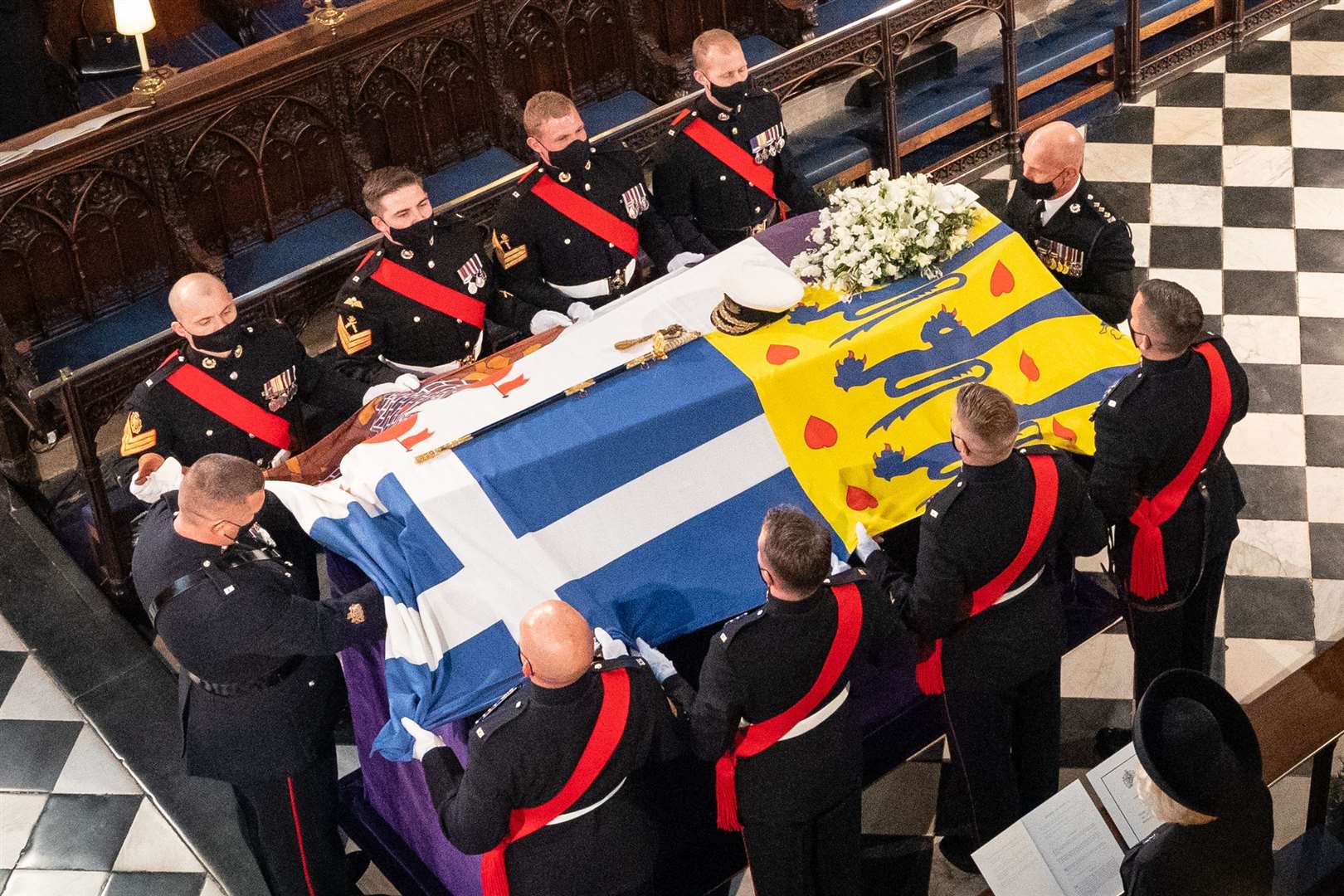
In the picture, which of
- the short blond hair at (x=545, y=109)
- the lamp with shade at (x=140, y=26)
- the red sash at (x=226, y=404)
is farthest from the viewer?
the lamp with shade at (x=140, y=26)

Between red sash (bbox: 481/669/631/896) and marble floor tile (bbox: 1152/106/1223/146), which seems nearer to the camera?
red sash (bbox: 481/669/631/896)

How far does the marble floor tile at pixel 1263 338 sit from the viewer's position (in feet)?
20.2

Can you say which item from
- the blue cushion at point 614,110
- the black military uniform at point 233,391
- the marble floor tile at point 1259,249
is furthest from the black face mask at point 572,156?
the marble floor tile at point 1259,249

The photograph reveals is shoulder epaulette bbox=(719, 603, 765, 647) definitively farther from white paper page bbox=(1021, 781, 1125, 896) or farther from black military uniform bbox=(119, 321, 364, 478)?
black military uniform bbox=(119, 321, 364, 478)

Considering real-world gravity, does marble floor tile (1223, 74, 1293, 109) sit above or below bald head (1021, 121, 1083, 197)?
below

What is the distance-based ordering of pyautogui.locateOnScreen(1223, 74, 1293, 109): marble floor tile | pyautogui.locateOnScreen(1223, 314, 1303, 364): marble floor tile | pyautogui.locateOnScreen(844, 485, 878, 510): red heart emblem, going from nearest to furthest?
pyautogui.locateOnScreen(844, 485, 878, 510): red heart emblem < pyautogui.locateOnScreen(1223, 314, 1303, 364): marble floor tile < pyautogui.locateOnScreen(1223, 74, 1293, 109): marble floor tile

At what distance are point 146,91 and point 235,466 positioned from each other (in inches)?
93.4

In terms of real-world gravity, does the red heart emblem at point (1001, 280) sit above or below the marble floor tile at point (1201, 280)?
above

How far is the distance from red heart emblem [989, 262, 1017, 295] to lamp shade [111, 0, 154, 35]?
3.22 metres

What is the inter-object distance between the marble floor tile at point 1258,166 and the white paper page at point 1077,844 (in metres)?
4.26

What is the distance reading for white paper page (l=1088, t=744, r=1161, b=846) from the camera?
364cm

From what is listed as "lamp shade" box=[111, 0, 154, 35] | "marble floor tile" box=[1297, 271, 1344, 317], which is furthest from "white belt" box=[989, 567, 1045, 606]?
"lamp shade" box=[111, 0, 154, 35]

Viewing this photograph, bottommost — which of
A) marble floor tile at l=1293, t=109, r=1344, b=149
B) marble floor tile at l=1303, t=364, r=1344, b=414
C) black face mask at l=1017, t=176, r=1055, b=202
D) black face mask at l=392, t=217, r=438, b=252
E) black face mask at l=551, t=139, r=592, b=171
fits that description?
marble floor tile at l=1303, t=364, r=1344, b=414

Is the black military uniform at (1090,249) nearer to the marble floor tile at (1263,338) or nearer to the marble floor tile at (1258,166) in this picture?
the marble floor tile at (1263,338)
